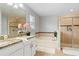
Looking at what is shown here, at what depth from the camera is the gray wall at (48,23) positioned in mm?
5684

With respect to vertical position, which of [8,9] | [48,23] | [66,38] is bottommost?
[66,38]

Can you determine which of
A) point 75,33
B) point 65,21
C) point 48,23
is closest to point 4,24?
point 65,21

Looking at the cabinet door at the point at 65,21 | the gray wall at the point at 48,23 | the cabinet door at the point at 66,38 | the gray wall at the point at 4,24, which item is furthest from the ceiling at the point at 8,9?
the cabinet door at the point at 66,38

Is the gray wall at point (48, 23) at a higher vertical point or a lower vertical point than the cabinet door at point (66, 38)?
higher

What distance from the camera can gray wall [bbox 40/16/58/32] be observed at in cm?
568

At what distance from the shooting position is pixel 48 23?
240 inches

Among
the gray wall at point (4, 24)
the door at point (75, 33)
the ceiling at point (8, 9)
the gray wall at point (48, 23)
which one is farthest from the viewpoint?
the gray wall at point (48, 23)

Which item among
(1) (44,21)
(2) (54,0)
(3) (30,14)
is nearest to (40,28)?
(1) (44,21)

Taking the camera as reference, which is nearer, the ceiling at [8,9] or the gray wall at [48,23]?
the ceiling at [8,9]

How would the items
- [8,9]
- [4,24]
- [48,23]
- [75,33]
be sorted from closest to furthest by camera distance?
[4,24]
[8,9]
[75,33]
[48,23]

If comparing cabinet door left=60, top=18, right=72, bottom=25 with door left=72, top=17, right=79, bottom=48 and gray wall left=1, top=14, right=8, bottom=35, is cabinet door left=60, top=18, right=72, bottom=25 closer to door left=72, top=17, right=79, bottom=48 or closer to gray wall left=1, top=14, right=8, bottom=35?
door left=72, top=17, right=79, bottom=48

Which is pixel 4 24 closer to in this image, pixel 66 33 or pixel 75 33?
pixel 66 33

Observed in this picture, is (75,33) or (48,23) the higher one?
(48,23)

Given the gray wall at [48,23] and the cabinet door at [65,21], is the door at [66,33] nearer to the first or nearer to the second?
the cabinet door at [65,21]
